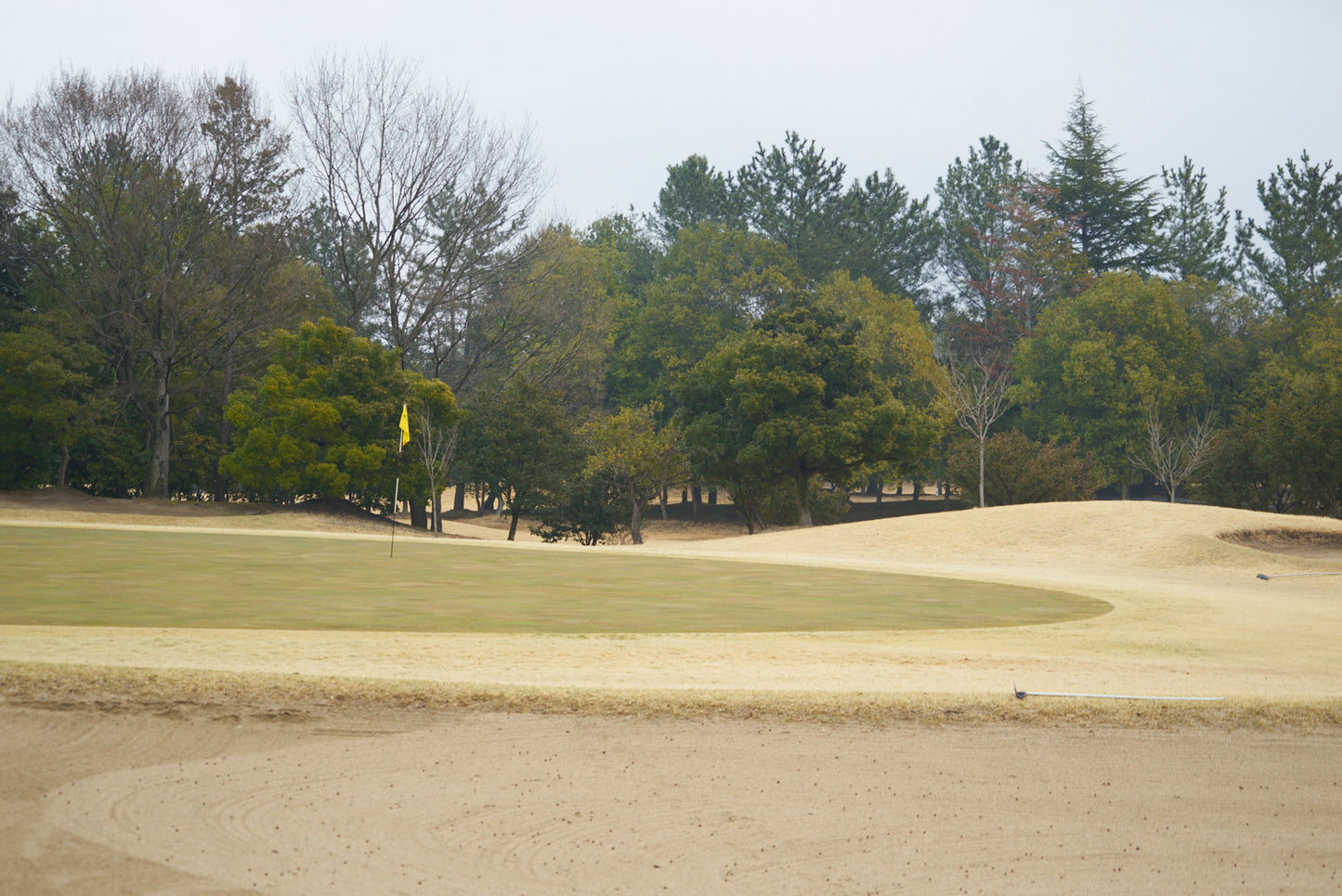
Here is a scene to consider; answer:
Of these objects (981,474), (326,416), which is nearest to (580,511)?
(326,416)

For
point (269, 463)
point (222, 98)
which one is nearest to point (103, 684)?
point (269, 463)

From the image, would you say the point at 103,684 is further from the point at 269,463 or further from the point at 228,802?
the point at 269,463

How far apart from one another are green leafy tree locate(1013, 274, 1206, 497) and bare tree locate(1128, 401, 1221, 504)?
3.56ft

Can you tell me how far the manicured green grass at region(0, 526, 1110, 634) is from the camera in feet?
39.5

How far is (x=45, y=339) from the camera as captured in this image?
39.2m

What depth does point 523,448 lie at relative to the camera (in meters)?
40.0

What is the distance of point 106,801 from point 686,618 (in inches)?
316

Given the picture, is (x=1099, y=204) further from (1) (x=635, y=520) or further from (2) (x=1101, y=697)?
(2) (x=1101, y=697)

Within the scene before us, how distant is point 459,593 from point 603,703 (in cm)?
821

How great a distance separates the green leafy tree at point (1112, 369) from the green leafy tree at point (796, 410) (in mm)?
16756

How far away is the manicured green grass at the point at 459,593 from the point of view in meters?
12.0

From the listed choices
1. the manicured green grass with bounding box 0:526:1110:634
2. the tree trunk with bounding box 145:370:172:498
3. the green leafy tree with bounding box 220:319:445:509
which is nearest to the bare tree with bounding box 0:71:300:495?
the tree trunk with bounding box 145:370:172:498

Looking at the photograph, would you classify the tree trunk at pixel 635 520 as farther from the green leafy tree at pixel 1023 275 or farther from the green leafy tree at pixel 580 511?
the green leafy tree at pixel 1023 275

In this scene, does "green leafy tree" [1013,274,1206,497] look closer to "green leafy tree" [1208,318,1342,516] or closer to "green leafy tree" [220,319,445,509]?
"green leafy tree" [1208,318,1342,516]
